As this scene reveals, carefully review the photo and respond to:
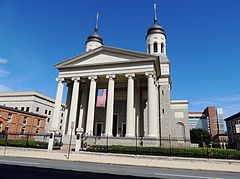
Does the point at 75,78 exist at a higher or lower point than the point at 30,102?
lower

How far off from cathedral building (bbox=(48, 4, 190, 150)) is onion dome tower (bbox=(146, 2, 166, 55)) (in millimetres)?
1845

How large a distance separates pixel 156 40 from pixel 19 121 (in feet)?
124

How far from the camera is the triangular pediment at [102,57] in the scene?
27.7m

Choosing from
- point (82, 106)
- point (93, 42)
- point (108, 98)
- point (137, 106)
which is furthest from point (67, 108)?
point (93, 42)

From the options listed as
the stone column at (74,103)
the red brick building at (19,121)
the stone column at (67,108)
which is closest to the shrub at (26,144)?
the stone column at (74,103)

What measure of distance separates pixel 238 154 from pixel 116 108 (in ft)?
67.8

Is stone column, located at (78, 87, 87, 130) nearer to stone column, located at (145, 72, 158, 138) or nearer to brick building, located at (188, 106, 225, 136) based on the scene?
stone column, located at (145, 72, 158, 138)

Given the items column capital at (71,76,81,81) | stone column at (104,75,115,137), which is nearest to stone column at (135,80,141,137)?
stone column at (104,75,115,137)

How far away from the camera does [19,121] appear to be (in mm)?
44438

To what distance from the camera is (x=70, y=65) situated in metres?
30.0

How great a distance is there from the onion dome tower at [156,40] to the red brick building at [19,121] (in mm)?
34610

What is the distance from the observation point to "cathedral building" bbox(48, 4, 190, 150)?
24438mm

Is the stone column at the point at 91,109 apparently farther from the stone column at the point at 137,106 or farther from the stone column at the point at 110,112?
the stone column at the point at 137,106

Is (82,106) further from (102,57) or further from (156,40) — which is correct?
(156,40)
